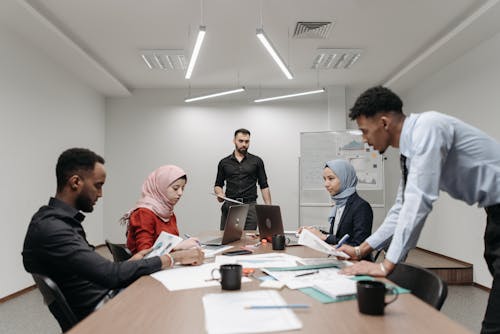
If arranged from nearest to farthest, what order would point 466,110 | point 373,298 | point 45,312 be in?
point 373,298, point 45,312, point 466,110

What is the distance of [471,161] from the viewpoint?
150 cm

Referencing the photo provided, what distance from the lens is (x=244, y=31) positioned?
175 inches

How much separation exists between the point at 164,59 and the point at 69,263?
436cm

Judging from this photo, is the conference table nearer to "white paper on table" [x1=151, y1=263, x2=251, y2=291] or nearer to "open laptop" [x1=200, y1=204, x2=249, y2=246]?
"white paper on table" [x1=151, y1=263, x2=251, y2=291]

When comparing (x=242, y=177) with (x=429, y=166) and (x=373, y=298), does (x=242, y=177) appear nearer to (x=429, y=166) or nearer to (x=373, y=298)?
(x=429, y=166)

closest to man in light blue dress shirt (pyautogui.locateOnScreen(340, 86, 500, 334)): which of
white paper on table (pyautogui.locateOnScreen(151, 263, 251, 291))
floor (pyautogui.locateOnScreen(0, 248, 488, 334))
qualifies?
white paper on table (pyautogui.locateOnScreen(151, 263, 251, 291))

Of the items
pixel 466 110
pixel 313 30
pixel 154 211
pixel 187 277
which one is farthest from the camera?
pixel 466 110

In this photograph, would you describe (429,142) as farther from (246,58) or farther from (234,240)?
(246,58)

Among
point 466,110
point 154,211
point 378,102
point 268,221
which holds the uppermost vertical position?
point 466,110

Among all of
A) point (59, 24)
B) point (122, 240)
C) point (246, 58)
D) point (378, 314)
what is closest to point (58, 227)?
point (378, 314)

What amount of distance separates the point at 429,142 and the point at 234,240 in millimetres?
1533

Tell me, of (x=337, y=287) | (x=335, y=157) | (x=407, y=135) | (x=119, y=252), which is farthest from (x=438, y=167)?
(x=335, y=157)

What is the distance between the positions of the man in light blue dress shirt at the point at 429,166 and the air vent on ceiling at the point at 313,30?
2915mm

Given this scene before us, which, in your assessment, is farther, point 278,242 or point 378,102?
point 278,242
